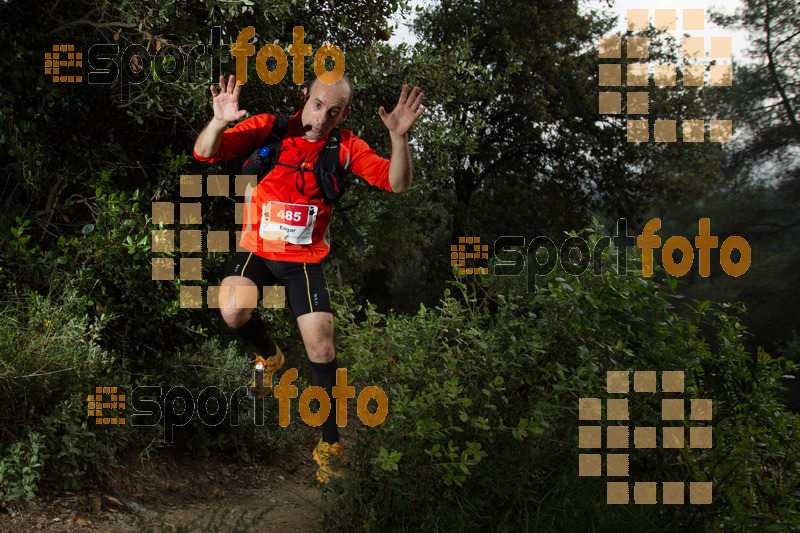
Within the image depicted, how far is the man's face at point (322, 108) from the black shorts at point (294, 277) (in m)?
0.87

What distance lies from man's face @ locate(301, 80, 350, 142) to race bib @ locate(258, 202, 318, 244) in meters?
0.49

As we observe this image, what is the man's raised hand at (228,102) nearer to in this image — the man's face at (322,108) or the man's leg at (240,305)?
the man's face at (322,108)

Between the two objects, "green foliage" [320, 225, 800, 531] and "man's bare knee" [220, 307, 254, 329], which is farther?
"man's bare knee" [220, 307, 254, 329]

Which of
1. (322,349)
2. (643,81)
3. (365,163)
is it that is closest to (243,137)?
(365,163)

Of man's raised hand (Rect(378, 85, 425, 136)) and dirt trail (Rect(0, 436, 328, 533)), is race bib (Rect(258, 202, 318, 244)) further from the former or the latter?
dirt trail (Rect(0, 436, 328, 533))

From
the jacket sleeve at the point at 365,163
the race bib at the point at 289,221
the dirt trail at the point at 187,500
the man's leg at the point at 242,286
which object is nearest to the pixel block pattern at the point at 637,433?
the dirt trail at the point at 187,500

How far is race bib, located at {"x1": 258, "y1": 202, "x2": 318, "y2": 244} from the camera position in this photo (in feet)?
14.9

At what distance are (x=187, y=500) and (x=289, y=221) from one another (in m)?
2.89

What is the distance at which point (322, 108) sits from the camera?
4555 millimetres

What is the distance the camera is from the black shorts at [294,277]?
4547mm

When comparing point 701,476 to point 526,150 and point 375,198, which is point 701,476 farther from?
point 526,150

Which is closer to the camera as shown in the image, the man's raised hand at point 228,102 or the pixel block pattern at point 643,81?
the man's raised hand at point 228,102

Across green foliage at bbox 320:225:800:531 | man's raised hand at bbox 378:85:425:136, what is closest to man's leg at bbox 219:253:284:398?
green foliage at bbox 320:225:800:531

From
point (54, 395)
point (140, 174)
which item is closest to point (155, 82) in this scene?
point (140, 174)
